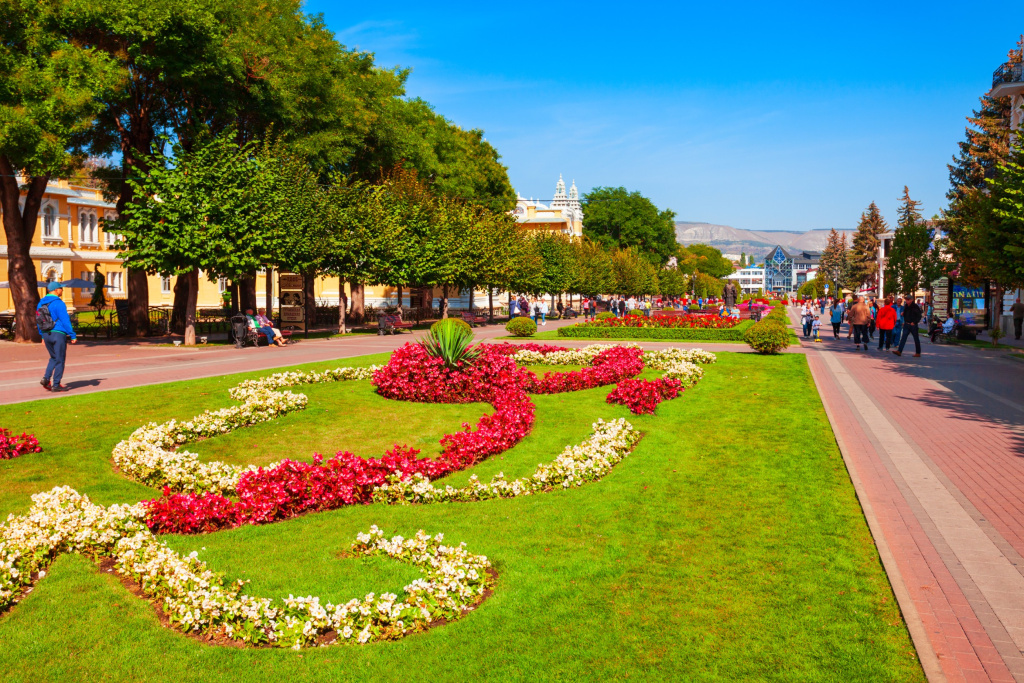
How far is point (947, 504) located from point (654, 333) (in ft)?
71.5

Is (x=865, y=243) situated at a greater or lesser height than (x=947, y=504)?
greater

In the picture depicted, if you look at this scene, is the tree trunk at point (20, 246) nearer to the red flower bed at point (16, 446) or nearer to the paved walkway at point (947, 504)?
the red flower bed at point (16, 446)

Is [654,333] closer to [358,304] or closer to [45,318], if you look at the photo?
[358,304]

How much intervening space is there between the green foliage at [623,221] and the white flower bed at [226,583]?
87.6 m

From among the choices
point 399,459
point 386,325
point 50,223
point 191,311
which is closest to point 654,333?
point 386,325

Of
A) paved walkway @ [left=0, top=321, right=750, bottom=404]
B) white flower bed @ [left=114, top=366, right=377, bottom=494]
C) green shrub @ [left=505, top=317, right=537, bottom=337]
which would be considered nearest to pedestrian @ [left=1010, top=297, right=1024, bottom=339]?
paved walkway @ [left=0, top=321, right=750, bottom=404]

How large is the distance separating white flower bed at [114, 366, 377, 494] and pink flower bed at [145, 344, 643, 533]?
13.2 inches

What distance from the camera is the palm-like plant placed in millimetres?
12273

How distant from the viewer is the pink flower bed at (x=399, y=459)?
5.96m

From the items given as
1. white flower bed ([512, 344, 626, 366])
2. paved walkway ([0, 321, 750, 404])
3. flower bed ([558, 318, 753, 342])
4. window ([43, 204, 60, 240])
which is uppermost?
window ([43, 204, 60, 240])

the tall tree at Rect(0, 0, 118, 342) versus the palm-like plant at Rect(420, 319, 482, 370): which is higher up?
the tall tree at Rect(0, 0, 118, 342)

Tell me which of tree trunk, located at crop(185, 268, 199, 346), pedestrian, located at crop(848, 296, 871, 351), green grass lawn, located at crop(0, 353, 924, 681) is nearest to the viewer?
green grass lawn, located at crop(0, 353, 924, 681)

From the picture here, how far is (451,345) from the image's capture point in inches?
486

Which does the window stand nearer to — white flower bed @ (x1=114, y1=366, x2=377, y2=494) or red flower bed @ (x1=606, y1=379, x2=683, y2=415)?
white flower bed @ (x1=114, y1=366, x2=377, y2=494)
